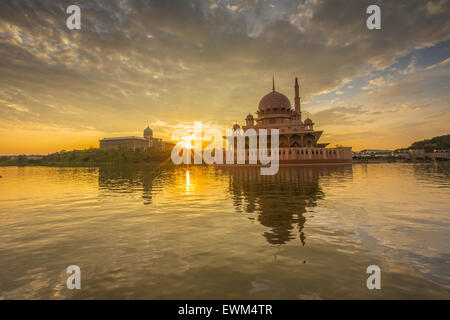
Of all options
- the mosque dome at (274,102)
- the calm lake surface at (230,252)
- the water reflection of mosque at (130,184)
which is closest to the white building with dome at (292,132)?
the mosque dome at (274,102)

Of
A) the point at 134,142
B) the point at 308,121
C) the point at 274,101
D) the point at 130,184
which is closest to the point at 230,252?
the point at 130,184

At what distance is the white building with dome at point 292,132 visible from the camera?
162 feet

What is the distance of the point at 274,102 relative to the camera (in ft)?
195

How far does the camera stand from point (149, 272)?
4602mm

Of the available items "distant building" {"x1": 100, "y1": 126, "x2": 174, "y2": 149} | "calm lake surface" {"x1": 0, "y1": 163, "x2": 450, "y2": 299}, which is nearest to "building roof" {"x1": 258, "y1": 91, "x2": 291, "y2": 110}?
"calm lake surface" {"x1": 0, "y1": 163, "x2": 450, "y2": 299}

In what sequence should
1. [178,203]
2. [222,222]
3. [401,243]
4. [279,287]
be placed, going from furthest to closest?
1. [178,203]
2. [222,222]
3. [401,243]
4. [279,287]

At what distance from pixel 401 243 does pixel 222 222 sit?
5144 millimetres

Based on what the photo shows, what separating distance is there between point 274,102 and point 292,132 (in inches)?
403

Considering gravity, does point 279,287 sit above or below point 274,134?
below

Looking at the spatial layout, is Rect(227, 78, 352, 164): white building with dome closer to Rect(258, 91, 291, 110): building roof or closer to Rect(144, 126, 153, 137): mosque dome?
Rect(258, 91, 291, 110): building roof

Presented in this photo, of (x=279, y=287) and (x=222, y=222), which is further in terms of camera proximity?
(x=222, y=222)
